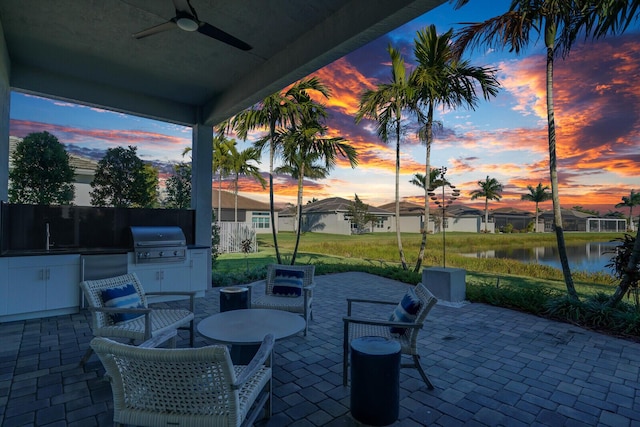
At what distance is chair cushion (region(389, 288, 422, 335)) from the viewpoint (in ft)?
8.59

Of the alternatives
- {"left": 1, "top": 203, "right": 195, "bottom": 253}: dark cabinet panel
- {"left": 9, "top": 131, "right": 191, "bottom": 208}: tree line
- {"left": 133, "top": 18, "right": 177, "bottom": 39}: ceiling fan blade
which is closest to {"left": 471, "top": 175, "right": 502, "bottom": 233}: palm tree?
{"left": 9, "top": 131, "right": 191, "bottom": 208}: tree line

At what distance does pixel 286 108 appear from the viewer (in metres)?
7.62

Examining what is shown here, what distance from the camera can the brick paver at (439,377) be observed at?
2.22 metres

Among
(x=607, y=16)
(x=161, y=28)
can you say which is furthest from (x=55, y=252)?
(x=607, y=16)

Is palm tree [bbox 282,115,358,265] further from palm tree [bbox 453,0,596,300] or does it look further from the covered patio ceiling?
palm tree [bbox 453,0,596,300]

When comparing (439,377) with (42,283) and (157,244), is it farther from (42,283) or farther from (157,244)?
(42,283)

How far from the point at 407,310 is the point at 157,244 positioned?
4231 millimetres

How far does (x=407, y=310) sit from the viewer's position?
268 cm

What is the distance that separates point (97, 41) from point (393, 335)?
4.83 m

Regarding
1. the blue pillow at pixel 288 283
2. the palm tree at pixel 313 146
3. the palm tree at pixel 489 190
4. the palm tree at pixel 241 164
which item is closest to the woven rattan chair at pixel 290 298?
the blue pillow at pixel 288 283

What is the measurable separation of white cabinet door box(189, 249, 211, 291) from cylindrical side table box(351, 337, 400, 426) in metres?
4.20

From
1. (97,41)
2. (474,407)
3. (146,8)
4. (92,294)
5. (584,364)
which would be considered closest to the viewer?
(474,407)

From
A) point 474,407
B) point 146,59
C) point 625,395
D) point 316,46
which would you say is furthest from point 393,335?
point 146,59

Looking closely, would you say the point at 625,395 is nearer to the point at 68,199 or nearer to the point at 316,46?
the point at 316,46
